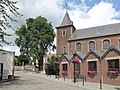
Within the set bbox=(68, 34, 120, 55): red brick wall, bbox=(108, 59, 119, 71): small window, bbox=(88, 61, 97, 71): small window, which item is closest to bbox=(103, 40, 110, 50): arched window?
bbox=(68, 34, 120, 55): red brick wall

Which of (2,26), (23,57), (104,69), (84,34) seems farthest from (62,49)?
(2,26)

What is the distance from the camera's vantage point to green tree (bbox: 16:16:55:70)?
5434 cm

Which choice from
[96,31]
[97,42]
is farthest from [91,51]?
[96,31]

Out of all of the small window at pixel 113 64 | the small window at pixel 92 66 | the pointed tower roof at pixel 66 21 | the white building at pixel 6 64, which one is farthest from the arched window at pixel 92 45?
the white building at pixel 6 64

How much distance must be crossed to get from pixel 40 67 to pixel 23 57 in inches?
436

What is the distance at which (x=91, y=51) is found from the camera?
32312 millimetres

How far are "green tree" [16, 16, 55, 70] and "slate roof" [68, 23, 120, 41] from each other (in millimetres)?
7777

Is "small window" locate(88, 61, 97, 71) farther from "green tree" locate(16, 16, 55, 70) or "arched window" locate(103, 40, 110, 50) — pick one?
"green tree" locate(16, 16, 55, 70)

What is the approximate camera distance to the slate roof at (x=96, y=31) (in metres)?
44.8

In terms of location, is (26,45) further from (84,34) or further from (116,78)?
(116,78)

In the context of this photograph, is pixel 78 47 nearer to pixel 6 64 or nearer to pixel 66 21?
pixel 66 21

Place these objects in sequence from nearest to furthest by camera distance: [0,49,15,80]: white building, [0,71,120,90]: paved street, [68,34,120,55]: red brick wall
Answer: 1. [0,71,120,90]: paved street
2. [0,49,15,80]: white building
3. [68,34,120,55]: red brick wall

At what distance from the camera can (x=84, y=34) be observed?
50188 mm

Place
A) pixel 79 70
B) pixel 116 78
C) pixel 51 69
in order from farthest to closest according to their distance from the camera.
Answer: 1. pixel 51 69
2. pixel 79 70
3. pixel 116 78
